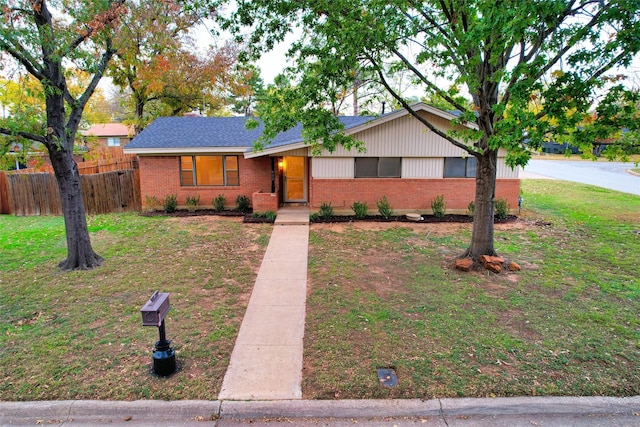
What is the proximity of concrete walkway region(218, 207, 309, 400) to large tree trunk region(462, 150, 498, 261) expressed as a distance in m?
4.00

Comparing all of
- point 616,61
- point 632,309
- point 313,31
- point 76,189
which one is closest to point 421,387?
point 632,309

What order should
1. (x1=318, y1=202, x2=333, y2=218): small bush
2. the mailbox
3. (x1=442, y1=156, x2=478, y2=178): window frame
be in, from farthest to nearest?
1. (x1=442, y1=156, x2=478, y2=178): window frame
2. (x1=318, y1=202, x2=333, y2=218): small bush
3. the mailbox

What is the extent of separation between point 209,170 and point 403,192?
7743 millimetres

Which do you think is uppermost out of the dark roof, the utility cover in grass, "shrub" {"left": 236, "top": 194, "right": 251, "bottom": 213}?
the dark roof

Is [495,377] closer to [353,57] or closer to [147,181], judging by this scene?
[353,57]

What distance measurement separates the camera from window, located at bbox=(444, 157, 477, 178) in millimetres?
14695

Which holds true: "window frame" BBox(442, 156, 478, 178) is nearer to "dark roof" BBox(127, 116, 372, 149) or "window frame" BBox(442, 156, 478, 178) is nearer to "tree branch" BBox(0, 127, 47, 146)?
"dark roof" BBox(127, 116, 372, 149)

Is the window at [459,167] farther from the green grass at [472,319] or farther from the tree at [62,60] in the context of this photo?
the tree at [62,60]

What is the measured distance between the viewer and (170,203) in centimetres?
1525

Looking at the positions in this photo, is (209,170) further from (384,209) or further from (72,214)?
(72,214)

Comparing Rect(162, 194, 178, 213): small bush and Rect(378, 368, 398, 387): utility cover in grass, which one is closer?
Rect(378, 368, 398, 387): utility cover in grass

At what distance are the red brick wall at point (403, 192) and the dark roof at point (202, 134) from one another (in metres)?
2.10

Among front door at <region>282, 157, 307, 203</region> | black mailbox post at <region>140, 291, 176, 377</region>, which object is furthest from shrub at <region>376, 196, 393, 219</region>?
black mailbox post at <region>140, 291, 176, 377</region>

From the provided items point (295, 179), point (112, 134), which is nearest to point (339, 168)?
point (295, 179)
